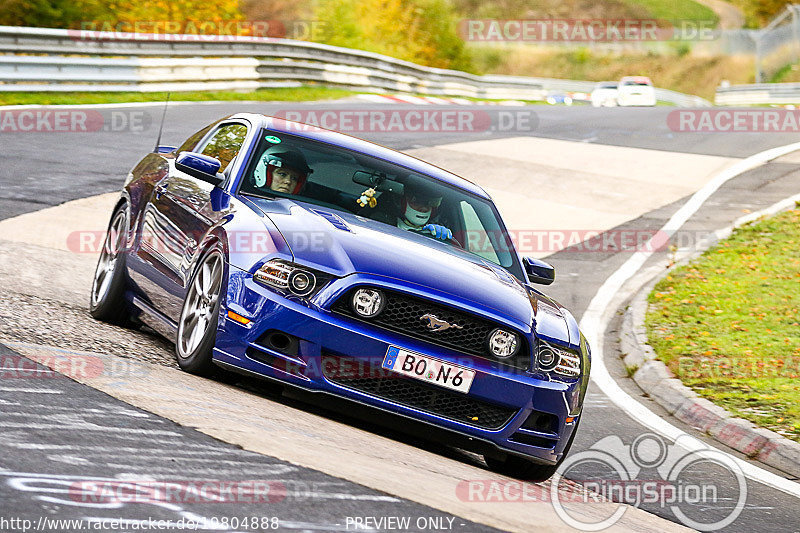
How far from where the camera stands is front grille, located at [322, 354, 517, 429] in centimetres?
580

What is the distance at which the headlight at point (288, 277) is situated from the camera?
5871mm

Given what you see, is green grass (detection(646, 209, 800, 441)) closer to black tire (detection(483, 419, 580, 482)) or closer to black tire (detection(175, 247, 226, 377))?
→ black tire (detection(483, 419, 580, 482))

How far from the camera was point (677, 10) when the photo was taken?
110750 mm

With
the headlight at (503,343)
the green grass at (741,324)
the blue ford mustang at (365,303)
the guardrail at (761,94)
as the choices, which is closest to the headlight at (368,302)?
the blue ford mustang at (365,303)

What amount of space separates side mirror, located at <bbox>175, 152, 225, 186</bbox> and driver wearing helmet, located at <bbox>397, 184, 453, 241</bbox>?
1086mm

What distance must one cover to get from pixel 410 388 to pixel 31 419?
6.00 feet

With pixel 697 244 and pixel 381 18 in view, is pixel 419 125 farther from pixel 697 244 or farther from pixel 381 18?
pixel 381 18

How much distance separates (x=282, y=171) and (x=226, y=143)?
3.00 ft

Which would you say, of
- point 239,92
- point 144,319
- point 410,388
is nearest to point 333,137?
point 144,319

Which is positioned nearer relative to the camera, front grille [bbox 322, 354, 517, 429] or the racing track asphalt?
front grille [bbox 322, 354, 517, 429]

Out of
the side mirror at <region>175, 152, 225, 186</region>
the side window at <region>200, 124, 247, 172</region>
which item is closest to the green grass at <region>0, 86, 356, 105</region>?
the side window at <region>200, 124, 247, 172</region>

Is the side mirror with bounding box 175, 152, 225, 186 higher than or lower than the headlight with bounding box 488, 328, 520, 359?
higher

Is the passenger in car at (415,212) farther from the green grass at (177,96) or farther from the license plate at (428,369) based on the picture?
the green grass at (177,96)

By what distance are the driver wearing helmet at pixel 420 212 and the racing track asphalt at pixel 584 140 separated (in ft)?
5.17
